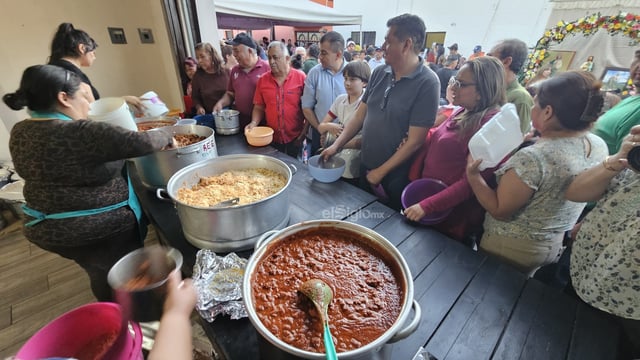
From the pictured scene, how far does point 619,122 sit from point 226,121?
2748 millimetres

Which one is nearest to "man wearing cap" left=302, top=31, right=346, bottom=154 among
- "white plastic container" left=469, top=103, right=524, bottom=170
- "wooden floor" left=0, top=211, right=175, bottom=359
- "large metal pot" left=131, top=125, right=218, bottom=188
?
"large metal pot" left=131, top=125, right=218, bottom=188

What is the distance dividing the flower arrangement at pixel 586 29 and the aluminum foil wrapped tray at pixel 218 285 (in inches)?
127

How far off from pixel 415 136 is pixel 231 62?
126 inches

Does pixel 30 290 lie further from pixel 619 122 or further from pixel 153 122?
pixel 619 122

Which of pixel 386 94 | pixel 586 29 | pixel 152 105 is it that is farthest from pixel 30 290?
pixel 586 29

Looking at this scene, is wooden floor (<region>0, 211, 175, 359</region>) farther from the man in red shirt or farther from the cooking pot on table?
the man in red shirt

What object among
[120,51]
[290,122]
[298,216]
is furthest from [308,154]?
[120,51]

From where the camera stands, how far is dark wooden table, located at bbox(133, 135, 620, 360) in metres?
0.73

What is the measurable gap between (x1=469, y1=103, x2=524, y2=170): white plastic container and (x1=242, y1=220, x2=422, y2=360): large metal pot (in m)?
0.76

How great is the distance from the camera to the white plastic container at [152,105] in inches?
73.2

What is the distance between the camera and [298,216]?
1271mm

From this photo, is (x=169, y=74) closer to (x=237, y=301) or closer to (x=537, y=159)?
(x=237, y=301)

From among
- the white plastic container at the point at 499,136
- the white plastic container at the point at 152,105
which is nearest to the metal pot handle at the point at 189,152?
the white plastic container at the point at 152,105

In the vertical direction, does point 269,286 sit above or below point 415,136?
below
